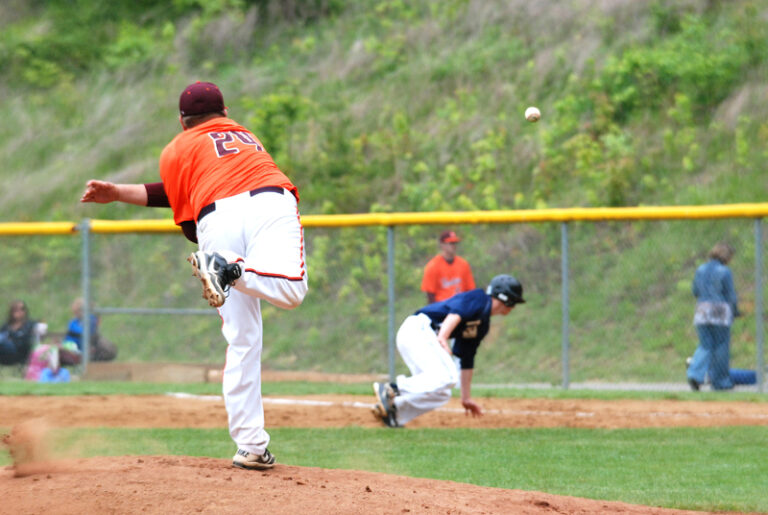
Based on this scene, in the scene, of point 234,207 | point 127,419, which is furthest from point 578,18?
point 234,207

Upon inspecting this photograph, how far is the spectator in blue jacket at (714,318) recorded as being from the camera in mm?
11500

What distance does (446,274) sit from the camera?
12453mm

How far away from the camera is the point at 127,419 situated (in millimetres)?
8891

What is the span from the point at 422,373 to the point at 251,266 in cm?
351

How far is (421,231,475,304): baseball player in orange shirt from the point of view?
12406 millimetres

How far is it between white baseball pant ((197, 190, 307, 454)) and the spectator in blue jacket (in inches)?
301

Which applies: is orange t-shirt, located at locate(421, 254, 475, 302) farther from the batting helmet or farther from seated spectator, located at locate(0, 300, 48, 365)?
seated spectator, located at locate(0, 300, 48, 365)

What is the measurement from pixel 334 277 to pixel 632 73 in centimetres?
724

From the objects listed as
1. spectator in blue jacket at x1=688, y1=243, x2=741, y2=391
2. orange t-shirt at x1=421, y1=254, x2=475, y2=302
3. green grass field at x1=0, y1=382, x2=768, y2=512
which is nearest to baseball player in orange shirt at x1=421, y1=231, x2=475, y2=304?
orange t-shirt at x1=421, y1=254, x2=475, y2=302

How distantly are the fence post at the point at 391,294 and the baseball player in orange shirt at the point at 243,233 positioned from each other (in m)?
6.90

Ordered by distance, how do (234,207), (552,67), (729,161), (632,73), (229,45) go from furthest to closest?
(229,45) < (552,67) < (632,73) < (729,161) < (234,207)

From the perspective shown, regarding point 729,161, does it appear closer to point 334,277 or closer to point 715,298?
point 715,298

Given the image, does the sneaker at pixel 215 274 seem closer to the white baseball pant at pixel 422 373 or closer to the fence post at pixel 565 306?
the white baseball pant at pixel 422 373

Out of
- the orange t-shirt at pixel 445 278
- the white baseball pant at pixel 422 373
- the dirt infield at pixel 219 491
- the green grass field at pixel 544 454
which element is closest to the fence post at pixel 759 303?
the green grass field at pixel 544 454
